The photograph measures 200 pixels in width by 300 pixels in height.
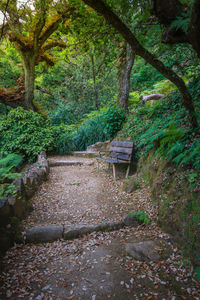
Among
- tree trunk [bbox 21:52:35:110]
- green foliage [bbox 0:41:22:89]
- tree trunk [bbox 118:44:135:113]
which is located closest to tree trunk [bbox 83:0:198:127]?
tree trunk [bbox 118:44:135:113]

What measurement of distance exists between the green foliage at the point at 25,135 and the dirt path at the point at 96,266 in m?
4.40

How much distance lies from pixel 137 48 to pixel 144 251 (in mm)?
2964

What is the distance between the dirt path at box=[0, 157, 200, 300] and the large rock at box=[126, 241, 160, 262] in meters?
0.05

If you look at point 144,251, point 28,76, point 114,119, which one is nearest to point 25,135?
point 28,76

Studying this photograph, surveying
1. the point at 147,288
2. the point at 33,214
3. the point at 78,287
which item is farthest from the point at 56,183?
the point at 147,288

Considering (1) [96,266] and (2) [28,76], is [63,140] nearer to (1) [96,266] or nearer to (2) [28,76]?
(2) [28,76]

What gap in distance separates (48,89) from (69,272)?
1330cm

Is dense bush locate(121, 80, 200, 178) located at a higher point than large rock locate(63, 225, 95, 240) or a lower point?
higher

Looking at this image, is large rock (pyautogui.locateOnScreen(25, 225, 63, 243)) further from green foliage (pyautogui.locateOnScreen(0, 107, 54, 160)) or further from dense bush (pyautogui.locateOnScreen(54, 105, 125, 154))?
dense bush (pyautogui.locateOnScreen(54, 105, 125, 154))

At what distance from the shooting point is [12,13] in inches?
288

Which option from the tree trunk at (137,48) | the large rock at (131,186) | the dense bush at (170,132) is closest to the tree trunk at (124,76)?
the dense bush at (170,132)

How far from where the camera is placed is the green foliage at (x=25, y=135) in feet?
24.5

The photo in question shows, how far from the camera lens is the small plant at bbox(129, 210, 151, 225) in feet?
9.83

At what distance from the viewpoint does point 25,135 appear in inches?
304
